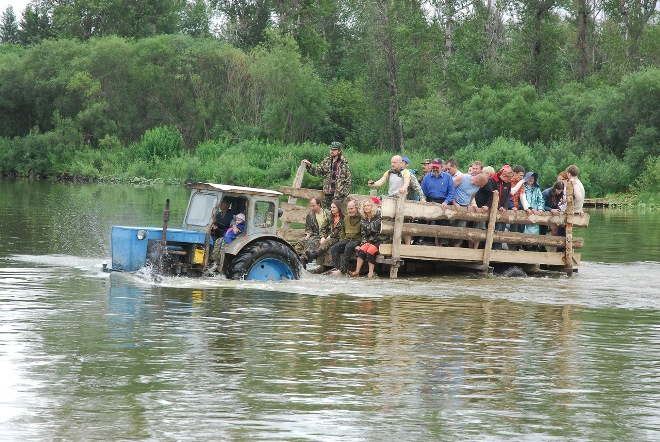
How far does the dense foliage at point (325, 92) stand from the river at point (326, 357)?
108 ft

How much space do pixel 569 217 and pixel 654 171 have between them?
26.6 m

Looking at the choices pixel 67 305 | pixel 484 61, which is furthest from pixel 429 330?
pixel 484 61

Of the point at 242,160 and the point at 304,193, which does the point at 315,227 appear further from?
the point at 242,160

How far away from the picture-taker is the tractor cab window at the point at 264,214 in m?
16.0

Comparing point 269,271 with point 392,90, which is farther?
point 392,90

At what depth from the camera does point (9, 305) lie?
1363 cm

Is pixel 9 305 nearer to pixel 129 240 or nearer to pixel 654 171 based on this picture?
pixel 129 240

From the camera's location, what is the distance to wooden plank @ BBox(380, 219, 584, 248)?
681 inches

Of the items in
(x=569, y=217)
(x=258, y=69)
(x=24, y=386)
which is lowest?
(x=24, y=386)

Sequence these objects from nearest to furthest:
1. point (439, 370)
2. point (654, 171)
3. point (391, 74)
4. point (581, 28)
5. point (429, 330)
Result: point (439, 370) → point (429, 330) → point (654, 171) → point (581, 28) → point (391, 74)

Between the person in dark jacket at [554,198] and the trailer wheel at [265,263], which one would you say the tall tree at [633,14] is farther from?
the trailer wheel at [265,263]

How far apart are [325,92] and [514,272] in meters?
48.0

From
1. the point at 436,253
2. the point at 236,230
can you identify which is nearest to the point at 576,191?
the point at 436,253

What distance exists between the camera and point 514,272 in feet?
61.4
